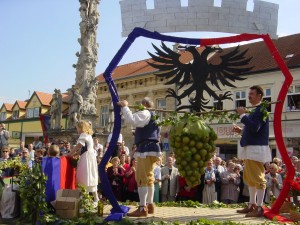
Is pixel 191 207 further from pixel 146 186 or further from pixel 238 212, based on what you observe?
pixel 146 186

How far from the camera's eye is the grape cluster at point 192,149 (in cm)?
486

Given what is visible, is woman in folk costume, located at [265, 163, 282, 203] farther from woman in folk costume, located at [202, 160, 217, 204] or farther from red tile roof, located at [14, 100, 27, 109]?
red tile roof, located at [14, 100, 27, 109]

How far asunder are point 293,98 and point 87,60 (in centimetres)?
1320

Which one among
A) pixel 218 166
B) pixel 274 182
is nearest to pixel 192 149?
pixel 274 182

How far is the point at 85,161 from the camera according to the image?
7.40 meters

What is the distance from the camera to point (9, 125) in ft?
172

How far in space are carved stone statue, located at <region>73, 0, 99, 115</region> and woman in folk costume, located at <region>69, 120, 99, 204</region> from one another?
12.7 meters

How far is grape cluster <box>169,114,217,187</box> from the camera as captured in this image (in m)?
4.86

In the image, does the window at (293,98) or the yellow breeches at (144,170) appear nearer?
the yellow breeches at (144,170)

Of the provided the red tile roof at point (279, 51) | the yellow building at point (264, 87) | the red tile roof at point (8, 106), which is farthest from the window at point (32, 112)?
the red tile roof at point (279, 51)

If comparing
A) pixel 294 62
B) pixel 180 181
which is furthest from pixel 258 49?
pixel 180 181

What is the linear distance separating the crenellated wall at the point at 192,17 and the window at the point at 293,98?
19.0 m

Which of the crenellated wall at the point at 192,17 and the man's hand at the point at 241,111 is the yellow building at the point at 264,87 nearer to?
the crenellated wall at the point at 192,17

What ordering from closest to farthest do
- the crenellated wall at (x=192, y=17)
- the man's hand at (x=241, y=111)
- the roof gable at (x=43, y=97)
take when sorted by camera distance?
the man's hand at (x=241, y=111), the crenellated wall at (x=192, y=17), the roof gable at (x=43, y=97)
